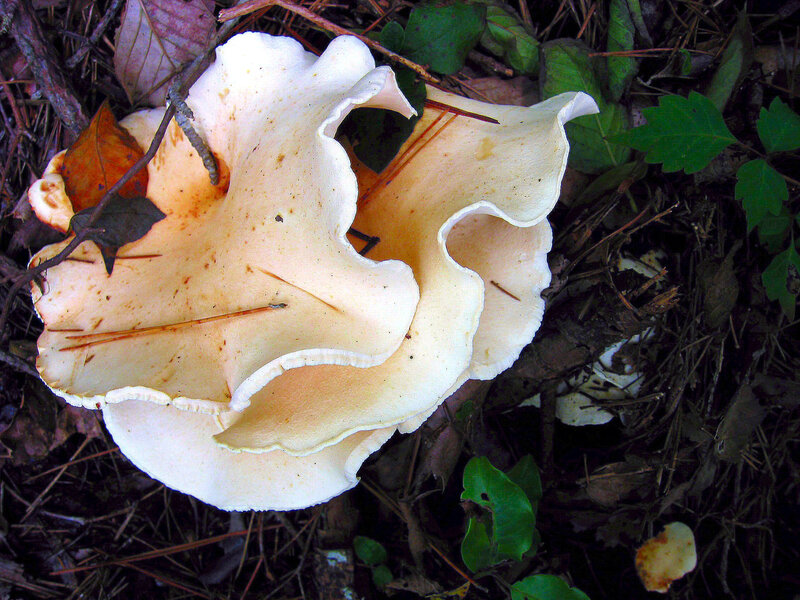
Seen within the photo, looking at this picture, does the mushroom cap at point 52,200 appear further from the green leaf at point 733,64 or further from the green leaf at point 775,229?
the green leaf at point 775,229

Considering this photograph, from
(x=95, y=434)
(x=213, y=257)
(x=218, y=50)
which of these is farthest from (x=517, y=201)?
(x=95, y=434)

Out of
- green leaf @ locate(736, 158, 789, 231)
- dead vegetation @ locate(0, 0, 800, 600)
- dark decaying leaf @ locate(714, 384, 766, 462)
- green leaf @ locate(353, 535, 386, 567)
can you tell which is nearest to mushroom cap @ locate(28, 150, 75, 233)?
dead vegetation @ locate(0, 0, 800, 600)

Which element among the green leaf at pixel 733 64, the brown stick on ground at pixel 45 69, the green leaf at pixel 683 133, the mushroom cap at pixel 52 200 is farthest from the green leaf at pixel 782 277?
the brown stick on ground at pixel 45 69

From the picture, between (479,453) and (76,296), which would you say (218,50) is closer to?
(76,296)

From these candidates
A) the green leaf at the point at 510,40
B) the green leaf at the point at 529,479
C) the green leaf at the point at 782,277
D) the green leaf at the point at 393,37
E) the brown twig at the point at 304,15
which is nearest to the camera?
the brown twig at the point at 304,15

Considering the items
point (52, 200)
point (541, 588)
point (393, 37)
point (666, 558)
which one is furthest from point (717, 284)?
point (52, 200)

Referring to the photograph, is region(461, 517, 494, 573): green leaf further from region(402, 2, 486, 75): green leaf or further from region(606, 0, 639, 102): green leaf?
region(606, 0, 639, 102): green leaf

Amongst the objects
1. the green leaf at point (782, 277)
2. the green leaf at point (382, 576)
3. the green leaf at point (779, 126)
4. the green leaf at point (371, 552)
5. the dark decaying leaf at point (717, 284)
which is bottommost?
the green leaf at point (382, 576)
